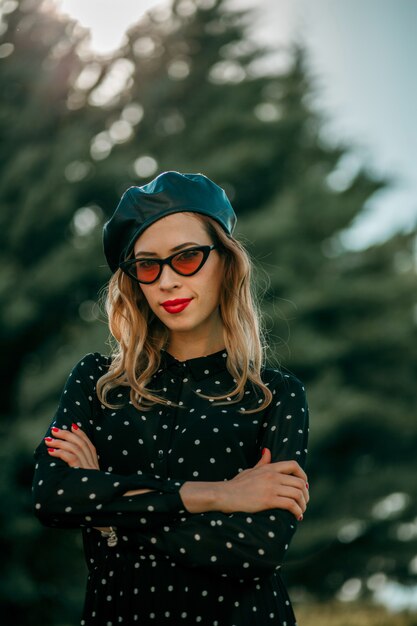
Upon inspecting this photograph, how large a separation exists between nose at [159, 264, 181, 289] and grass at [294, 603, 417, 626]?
8.23 meters

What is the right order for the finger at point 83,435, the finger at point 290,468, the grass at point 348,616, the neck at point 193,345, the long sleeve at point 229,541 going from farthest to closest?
the grass at point 348,616
the neck at point 193,345
the finger at point 83,435
the finger at point 290,468
the long sleeve at point 229,541

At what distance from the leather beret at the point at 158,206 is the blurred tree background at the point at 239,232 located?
786 cm

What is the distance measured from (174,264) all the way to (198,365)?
0.28 meters

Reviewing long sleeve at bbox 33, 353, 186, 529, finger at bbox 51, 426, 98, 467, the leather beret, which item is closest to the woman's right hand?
long sleeve at bbox 33, 353, 186, 529

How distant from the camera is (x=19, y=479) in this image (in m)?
11.0

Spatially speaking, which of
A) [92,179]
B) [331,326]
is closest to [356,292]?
[331,326]

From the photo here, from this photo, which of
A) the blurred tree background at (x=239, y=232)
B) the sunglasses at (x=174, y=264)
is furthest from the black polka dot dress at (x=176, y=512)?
the blurred tree background at (x=239, y=232)

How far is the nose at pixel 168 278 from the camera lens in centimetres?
224

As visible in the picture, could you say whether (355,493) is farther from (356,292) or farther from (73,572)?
(73,572)

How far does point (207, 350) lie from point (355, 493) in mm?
12454

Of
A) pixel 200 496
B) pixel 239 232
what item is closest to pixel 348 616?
pixel 239 232

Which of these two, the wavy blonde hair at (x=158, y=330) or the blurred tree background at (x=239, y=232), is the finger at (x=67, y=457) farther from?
the blurred tree background at (x=239, y=232)

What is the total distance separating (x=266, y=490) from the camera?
2.12m

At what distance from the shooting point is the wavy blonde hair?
2350mm
